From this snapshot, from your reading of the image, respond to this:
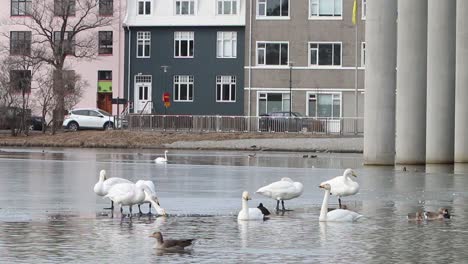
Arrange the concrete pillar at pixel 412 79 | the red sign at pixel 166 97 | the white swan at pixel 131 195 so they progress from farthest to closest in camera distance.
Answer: the red sign at pixel 166 97 → the concrete pillar at pixel 412 79 → the white swan at pixel 131 195

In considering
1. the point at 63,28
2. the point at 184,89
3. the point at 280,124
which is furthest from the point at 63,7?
the point at 280,124

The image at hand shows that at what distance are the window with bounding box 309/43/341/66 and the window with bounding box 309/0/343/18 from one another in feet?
7.19

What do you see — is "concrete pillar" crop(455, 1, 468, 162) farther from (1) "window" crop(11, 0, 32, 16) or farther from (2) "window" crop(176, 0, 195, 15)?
(1) "window" crop(11, 0, 32, 16)

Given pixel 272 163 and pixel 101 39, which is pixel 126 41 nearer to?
pixel 101 39

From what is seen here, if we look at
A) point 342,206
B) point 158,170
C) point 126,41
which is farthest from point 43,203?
point 126,41

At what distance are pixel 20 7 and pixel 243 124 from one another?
1101 inches

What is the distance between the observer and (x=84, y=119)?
8338cm

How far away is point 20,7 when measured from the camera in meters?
94.9

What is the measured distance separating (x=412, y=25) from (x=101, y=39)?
47999mm

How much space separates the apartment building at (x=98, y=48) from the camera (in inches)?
3644

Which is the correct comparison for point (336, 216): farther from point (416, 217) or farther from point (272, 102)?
point (272, 102)

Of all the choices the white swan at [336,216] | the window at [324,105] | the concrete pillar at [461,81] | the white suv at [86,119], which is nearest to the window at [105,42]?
the white suv at [86,119]

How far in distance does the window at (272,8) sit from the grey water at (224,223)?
46.6 meters

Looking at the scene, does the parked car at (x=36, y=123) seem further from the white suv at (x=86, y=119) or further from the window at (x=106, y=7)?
the window at (x=106, y=7)
